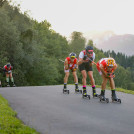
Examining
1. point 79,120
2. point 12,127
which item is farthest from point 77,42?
point 12,127

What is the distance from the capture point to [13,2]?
37688 mm

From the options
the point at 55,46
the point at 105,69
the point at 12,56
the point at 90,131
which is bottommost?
the point at 90,131

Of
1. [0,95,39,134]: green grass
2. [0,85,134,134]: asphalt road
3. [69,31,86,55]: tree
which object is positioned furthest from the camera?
[69,31,86,55]: tree

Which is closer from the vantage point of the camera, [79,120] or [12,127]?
[12,127]

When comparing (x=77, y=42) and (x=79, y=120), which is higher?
(x=77, y=42)

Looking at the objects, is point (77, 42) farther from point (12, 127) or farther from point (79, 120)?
point (12, 127)

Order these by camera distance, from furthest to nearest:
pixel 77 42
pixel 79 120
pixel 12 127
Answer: pixel 77 42 < pixel 79 120 < pixel 12 127

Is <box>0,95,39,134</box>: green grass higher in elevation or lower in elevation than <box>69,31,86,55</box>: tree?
lower

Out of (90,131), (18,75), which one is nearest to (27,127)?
(90,131)

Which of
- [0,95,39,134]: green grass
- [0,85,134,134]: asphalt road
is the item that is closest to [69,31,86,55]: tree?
[0,85,134,134]: asphalt road

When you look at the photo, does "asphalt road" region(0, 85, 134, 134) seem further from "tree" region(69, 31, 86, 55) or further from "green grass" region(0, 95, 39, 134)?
"tree" region(69, 31, 86, 55)

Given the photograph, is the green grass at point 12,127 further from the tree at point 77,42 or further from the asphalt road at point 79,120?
the tree at point 77,42

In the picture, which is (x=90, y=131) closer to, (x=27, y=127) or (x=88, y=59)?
(x=27, y=127)

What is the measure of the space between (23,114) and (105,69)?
3.34m
